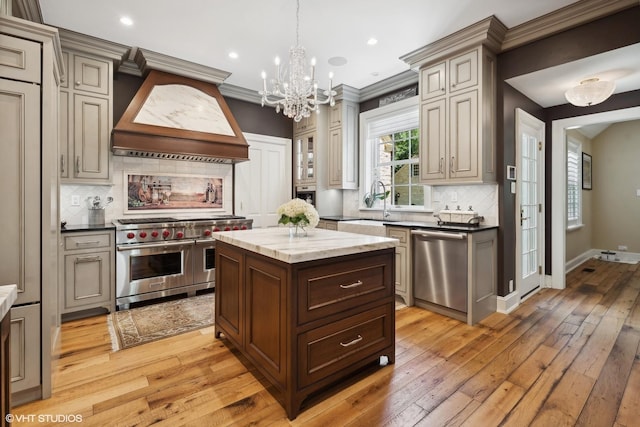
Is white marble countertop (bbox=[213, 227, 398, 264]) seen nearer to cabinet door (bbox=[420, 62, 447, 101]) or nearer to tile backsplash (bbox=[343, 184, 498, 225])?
tile backsplash (bbox=[343, 184, 498, 225])

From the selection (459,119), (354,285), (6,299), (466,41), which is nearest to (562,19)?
(466,41)

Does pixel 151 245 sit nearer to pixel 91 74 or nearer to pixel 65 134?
pixel 65 134

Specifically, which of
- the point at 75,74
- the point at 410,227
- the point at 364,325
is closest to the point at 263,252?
the point at 364,325

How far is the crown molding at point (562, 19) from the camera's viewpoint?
8.44ft

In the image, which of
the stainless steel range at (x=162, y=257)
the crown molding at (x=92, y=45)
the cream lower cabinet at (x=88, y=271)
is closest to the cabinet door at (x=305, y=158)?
the stainless steel range at (x=162, y=257)

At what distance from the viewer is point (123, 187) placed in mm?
4043

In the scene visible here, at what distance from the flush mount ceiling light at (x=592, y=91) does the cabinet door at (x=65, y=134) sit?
5.33 metres

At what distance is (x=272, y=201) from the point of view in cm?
531

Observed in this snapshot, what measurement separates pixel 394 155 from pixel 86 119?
3.95 meters

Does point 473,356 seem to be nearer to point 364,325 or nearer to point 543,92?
point 364,325

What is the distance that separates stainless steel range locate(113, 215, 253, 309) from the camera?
3.43 metres

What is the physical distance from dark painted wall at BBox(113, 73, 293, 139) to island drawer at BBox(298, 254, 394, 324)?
3.64m

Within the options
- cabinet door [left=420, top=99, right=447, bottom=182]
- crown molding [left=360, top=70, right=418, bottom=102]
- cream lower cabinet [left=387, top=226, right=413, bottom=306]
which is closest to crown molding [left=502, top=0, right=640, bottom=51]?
cabinet door [left=420, top=99, right=447, bottom=182]

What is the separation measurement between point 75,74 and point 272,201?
9.71 feet
